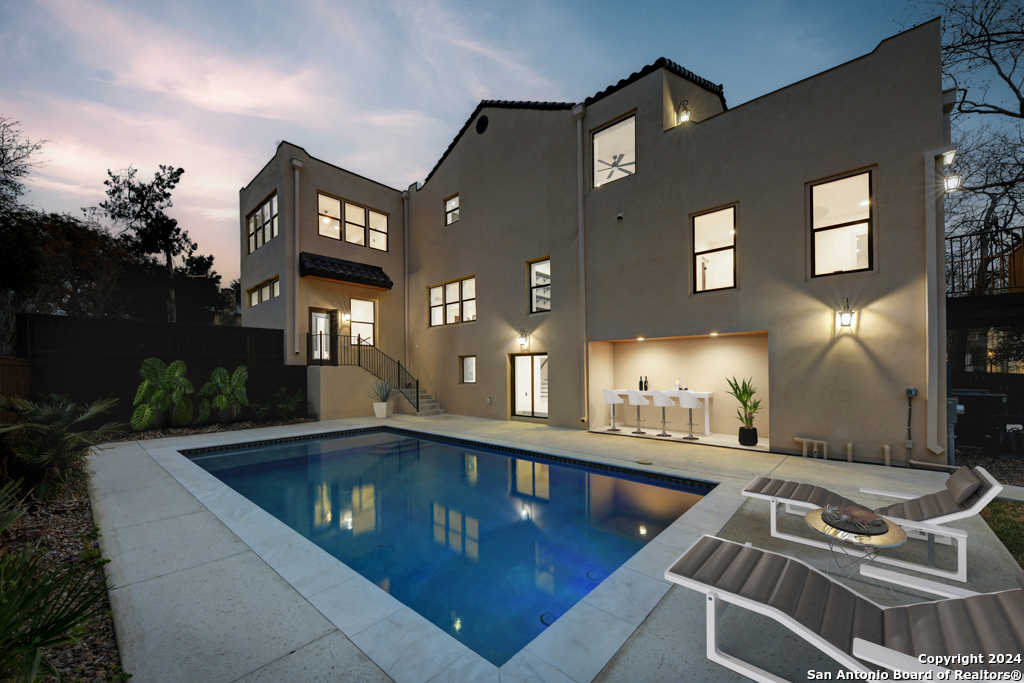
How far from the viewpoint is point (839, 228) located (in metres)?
6.67

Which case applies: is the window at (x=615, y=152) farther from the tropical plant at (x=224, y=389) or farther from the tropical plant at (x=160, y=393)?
the tropical plant at (x=160, y=393)

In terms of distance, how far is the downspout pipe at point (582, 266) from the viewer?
30.6ft

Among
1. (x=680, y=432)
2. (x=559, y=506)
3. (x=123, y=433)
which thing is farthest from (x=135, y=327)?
(x=680, y=432)

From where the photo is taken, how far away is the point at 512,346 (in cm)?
1085

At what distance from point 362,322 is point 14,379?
297 inches

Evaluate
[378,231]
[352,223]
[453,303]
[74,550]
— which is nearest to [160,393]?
[74,550]

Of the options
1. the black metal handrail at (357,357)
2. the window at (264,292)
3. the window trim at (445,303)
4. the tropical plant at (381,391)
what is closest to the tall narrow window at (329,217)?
the window at (264,292)

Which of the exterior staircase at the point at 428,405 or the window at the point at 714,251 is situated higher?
the window at the point at 714,251

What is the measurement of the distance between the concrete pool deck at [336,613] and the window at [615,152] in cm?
734

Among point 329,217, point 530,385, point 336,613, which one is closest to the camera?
point 336,613

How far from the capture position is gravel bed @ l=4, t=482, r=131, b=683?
6.57 ft

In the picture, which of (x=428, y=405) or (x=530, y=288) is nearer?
(x=530, y=288)

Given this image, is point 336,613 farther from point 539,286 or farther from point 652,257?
point 539,286

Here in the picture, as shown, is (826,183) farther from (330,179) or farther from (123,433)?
(123,433)
